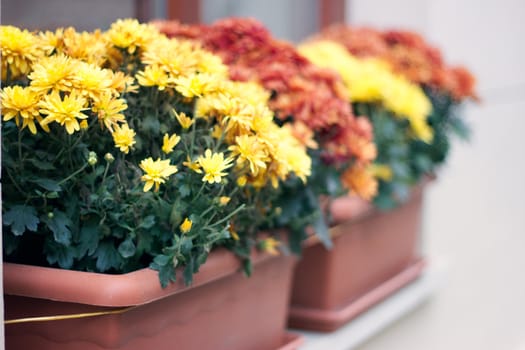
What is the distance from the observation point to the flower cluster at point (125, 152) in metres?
1.27

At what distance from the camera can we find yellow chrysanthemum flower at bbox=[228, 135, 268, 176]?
4.42ft

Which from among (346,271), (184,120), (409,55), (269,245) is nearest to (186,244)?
(184,120)

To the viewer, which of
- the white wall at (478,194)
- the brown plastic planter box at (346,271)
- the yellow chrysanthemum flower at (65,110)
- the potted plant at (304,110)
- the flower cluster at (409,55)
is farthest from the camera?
the white wall at (478,194)

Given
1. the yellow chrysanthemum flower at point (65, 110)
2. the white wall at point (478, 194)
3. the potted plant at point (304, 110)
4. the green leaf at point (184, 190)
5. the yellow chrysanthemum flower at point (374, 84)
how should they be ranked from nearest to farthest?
1. the yellow chrysanthemum flower at point (65, 110)
2. the green leaf at point (184, 190)
3. the potted plant at point (304, 110)
4. the yellow chrysanthemum flower at point (374, 84)
5. the white wall at point (478, 194)

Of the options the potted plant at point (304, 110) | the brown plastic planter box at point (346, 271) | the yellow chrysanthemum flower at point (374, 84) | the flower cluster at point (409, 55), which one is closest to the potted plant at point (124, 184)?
the potted plant at point (304, 110)

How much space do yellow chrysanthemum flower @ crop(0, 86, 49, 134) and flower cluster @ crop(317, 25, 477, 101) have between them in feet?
4.45

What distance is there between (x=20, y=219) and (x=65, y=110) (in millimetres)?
180

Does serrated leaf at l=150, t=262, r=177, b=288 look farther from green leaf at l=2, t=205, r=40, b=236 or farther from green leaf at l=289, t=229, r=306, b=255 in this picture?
green leaf at l=289, t=229, r=306, b=255

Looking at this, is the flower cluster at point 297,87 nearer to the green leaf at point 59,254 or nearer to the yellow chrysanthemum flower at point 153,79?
the yellow chrysanthemum flower at point 153,79

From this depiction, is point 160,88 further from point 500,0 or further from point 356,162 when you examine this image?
point 500,0

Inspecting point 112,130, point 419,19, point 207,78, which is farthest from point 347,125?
point 419,19

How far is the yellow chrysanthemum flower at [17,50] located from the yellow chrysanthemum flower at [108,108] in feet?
0.56

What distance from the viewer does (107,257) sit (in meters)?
1.31

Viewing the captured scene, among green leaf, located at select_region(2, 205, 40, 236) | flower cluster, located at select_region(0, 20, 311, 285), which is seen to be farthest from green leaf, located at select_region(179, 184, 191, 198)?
green leaf, located at select_region(2, 205, 40, 236)
